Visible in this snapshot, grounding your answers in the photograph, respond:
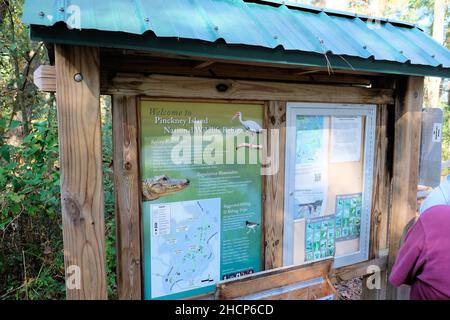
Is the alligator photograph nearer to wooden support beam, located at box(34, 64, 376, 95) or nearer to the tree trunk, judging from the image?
wooden support beam, located at box(34, 64, 376, 95)

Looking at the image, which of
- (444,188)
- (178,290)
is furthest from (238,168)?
(444,188)

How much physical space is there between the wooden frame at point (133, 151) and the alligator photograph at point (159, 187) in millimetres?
68

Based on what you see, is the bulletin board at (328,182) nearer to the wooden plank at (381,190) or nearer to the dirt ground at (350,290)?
the wooden plank at (381,190)

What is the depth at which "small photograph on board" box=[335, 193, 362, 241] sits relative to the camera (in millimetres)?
2820

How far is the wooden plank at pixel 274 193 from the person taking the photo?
2459 millimetres

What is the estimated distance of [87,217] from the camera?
1785mm

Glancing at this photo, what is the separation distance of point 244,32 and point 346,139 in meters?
1.41

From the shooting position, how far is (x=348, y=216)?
9.41 feet

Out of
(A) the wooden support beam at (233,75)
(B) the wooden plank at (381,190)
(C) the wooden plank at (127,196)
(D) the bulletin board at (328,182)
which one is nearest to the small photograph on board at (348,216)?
(D) the bulletin board at (328,182)

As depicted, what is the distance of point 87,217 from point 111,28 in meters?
0.99

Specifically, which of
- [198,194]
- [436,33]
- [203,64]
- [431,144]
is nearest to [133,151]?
[198,194]

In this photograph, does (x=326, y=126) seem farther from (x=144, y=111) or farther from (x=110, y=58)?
(x=110, y=58)

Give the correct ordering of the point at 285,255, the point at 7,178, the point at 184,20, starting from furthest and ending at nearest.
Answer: the point at 7,178
the point at 285,255
the point at 184,20

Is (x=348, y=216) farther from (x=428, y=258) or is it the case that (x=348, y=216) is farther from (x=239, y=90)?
(x=239, y=90)
